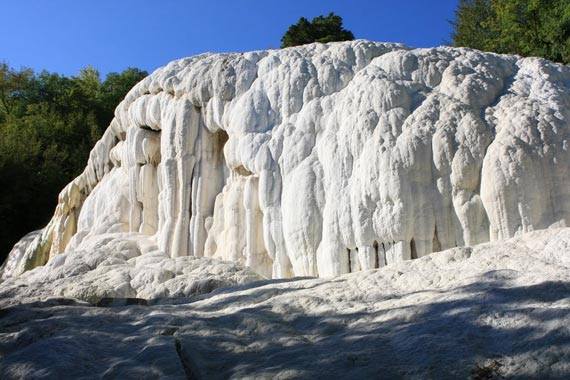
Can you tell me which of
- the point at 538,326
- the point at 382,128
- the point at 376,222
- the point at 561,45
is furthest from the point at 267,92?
the point at 561,45

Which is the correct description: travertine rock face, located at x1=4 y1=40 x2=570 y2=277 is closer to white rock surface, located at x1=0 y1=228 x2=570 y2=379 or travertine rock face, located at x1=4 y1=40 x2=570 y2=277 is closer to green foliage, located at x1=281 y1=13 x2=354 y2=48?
white rock surface, located at x1=0 y1=228 x2=570 y2=379

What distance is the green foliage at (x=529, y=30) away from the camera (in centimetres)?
2406

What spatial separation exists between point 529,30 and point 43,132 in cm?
2200

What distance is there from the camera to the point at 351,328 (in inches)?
219

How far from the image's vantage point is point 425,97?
11352 mm

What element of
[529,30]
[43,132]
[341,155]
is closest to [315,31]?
[529,30]

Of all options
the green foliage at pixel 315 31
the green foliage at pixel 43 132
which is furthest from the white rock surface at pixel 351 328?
the green foliage at pixel 315 31

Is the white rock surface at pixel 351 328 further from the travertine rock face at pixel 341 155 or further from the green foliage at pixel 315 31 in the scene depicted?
the green foliage at pixel 315 31

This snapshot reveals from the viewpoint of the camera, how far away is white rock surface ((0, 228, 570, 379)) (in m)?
4.64

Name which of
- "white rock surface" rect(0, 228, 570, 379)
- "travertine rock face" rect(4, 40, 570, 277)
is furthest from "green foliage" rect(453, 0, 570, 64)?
"white rock surface" rect(0, 228, 570, 379)

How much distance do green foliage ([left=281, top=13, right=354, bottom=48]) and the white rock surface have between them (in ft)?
80.7

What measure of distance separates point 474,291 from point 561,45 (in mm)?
21163

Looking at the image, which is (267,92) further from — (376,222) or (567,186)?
(567,186)

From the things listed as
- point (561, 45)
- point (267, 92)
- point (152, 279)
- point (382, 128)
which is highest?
point (561, 45)
